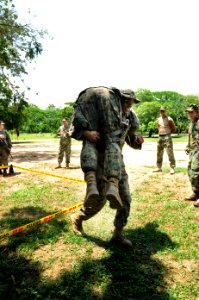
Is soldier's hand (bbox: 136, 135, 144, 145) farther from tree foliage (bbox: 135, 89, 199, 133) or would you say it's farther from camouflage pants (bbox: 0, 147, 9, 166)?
tree foliage (bbox: 135, 89, 199, 133)

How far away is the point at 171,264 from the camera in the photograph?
161 inches

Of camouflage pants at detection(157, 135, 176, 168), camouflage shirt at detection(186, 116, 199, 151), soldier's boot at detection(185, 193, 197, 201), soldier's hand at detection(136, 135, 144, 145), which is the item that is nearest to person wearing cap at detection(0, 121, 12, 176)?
camouflage pants at detection(157, 135, 176, 168)

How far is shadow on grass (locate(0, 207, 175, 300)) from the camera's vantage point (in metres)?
3.42

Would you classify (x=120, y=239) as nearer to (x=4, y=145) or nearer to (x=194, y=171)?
(x=194, y=171)

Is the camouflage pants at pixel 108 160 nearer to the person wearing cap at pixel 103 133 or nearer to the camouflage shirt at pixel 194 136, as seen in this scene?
the person wearing cap at pixel 103 133

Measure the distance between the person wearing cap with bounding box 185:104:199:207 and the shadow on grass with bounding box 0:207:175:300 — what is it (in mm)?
2119

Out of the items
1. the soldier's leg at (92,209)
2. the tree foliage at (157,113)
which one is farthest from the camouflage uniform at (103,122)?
the tree foliage at (157,113)

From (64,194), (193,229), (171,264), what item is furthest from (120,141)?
(64,194)

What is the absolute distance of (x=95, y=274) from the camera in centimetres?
382

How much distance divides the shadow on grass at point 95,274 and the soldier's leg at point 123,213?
130mm

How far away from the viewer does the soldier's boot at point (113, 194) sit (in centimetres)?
347

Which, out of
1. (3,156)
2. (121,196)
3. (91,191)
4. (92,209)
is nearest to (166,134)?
(121,196)

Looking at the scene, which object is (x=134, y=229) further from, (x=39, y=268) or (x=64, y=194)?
(x=64, y=194)

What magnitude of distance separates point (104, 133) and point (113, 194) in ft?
3.31
